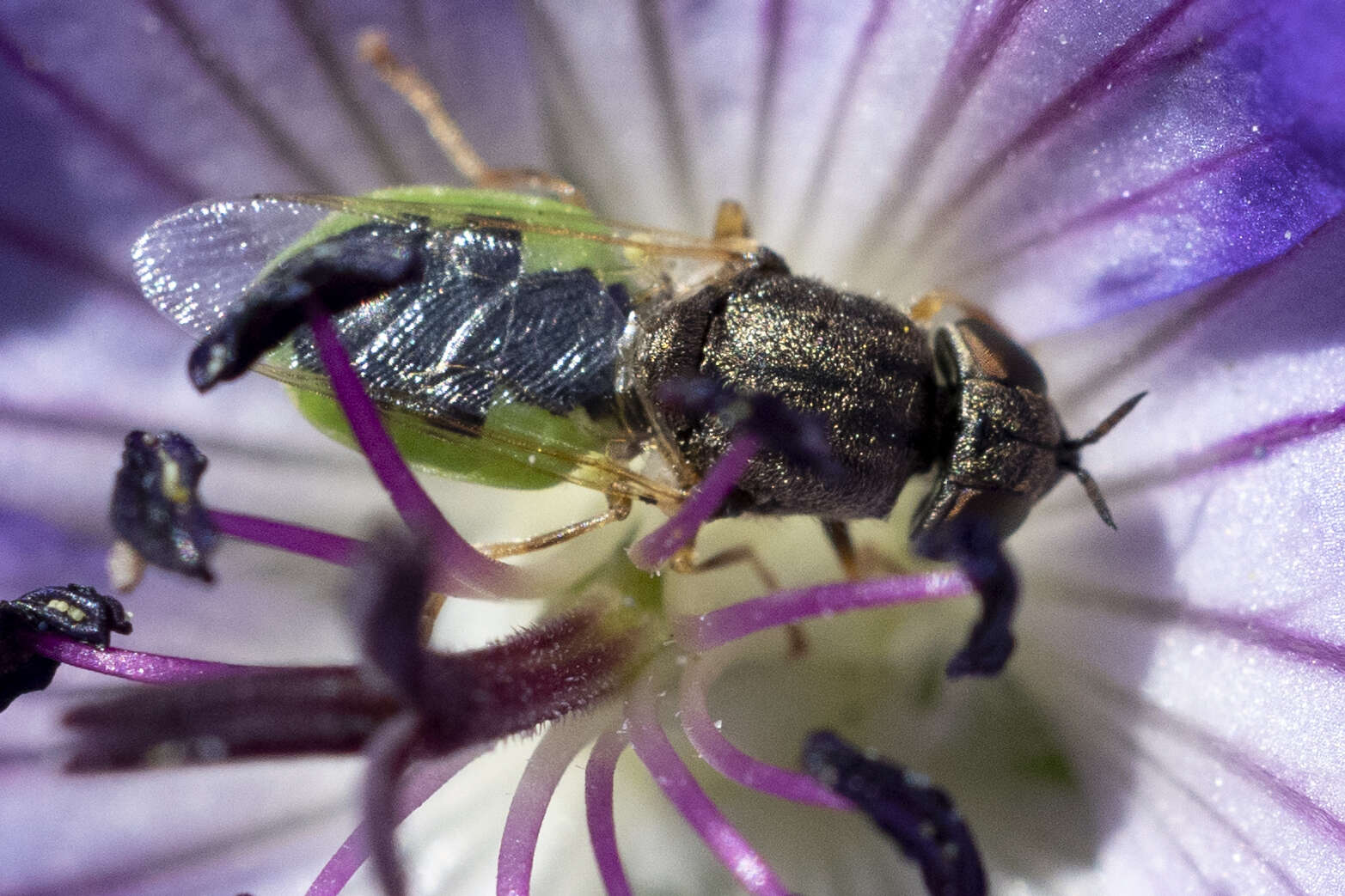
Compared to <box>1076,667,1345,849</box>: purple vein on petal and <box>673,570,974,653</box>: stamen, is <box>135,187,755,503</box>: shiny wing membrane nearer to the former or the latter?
<box>673,570,974,653</box>: stamen

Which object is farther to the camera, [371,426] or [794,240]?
[794,240]

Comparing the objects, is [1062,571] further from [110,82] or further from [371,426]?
[110,82]

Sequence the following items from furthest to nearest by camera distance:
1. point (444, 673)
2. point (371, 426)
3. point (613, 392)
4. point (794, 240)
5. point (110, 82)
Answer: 1. point (794, 240)
2. point (110, 82)
3. point (613, 392)
4. point (371, 426)
5. point (444, 673)

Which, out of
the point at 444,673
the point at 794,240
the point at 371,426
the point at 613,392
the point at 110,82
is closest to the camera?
the point at 444,673

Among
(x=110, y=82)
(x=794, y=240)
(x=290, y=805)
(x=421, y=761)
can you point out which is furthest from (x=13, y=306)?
(x=794, y=240)

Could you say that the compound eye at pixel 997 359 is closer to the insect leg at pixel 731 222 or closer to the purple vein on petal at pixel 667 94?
the insect leg at pixel 731 222

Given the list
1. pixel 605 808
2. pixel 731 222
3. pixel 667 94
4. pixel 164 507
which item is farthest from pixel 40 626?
pixel 667 94

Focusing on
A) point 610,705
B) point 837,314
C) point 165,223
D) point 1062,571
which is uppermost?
point 165,223
